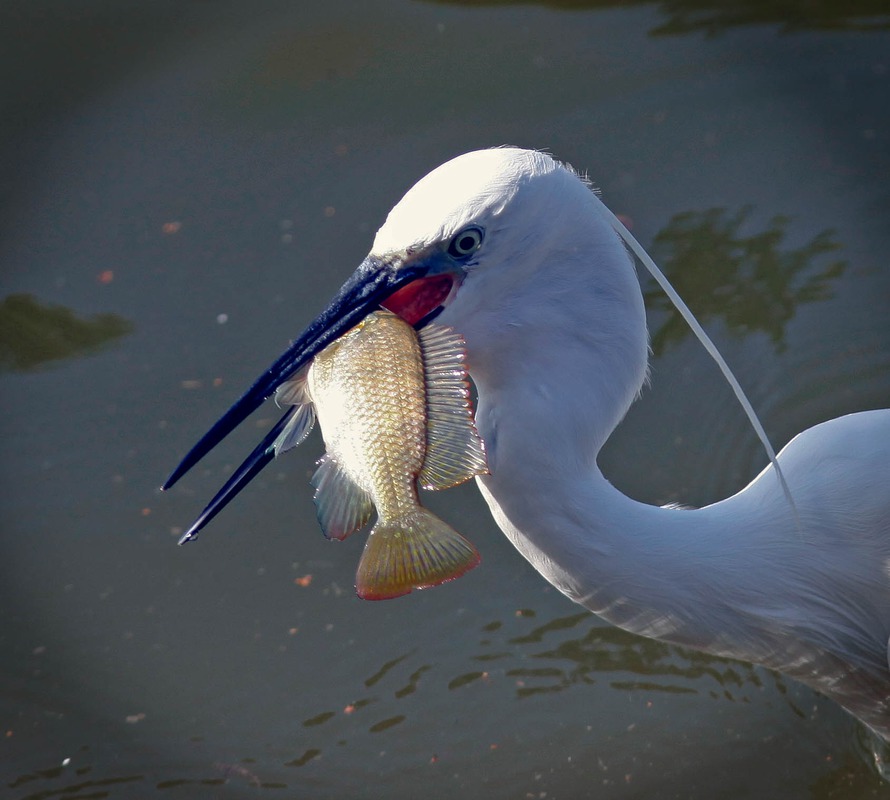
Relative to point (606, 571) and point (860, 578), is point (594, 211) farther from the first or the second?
point (860, 578)

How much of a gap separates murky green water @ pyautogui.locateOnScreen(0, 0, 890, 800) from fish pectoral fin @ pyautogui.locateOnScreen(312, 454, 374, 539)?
3.11 feet

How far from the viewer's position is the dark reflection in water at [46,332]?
3.12 meters

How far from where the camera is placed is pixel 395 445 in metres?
1.31

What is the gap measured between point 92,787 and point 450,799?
678mm

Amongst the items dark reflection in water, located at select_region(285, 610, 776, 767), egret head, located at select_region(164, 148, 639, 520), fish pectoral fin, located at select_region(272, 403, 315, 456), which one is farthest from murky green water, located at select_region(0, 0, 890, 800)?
egret head, located at select_region(164, 148, 639, 520)

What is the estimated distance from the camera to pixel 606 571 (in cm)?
156

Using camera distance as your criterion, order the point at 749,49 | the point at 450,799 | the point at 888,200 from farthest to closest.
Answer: the point at 749,49 < the point at 888,200 < the point at 450,799

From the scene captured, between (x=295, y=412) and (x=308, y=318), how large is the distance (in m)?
1.53

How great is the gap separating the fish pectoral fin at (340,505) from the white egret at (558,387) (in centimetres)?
15

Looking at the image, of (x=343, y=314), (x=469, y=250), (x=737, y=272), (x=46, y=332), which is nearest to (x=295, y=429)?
(x=343, y=314)

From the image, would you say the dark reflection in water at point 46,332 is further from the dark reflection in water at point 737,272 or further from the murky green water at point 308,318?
the dark reflection in water at point 737,272

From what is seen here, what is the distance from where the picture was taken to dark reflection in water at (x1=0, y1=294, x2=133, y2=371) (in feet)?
10.2

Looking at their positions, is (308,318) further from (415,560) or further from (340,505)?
(415,560)

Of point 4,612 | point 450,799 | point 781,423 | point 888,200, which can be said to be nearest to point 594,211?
point 450,799
